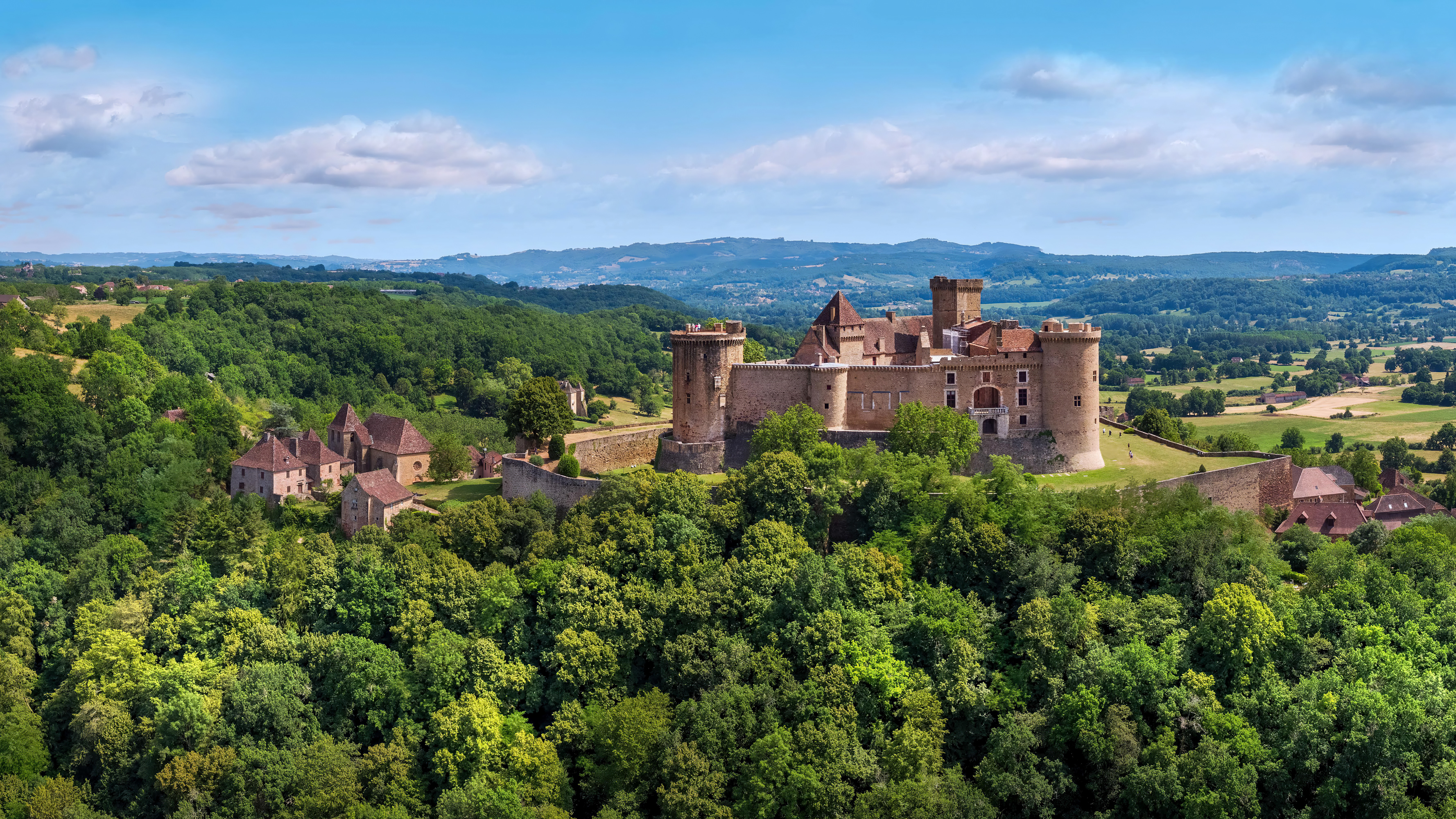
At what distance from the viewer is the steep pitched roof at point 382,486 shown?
52250 mm

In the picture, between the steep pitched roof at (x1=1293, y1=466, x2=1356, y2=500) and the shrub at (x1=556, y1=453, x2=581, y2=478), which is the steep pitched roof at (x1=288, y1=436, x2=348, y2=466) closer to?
the shrub at (x1=556, y1=453, x2=581, y2=478)

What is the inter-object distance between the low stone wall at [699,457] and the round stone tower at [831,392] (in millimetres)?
4883

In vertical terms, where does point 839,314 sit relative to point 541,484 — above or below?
above

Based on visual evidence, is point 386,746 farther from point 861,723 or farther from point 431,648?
point 861,723

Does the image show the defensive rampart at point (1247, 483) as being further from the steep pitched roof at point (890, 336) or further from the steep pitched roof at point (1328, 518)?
the steep pitched roof at point (890, 336)

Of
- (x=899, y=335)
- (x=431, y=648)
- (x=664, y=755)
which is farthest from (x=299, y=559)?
(x=899, y=335)

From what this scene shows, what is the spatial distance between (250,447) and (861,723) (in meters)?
39.5

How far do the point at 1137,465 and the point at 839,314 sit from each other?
1563cm

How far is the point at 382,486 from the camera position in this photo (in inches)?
2093

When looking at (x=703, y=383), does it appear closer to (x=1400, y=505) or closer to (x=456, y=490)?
(x=456, y=490)

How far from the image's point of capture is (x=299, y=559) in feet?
161

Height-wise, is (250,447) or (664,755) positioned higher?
(250,447)

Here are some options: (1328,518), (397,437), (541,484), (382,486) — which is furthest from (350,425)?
(1328,518)

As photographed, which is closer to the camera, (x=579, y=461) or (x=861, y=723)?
(x=861, y=723)
